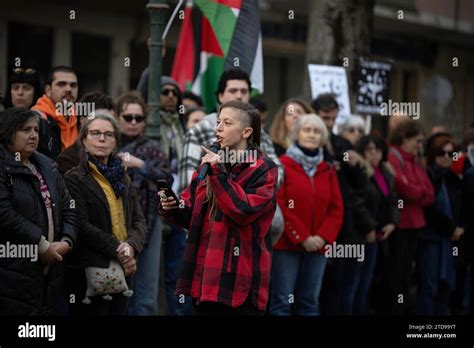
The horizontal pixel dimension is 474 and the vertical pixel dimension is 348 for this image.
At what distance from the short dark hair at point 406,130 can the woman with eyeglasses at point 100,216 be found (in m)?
4.24

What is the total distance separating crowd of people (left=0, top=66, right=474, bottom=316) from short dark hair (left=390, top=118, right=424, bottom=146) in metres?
0.01

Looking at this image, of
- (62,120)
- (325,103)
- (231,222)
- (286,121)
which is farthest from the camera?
(325,103)

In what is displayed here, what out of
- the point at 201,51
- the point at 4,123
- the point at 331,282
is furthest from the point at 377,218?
the point at 4,123

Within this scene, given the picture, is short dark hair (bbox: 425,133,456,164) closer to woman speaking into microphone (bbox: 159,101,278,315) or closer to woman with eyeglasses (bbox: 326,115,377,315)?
woman with eyeglasses (bbox: 326,115,377,315)

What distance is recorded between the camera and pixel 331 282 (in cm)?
1009

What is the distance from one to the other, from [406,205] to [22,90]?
4234 mm

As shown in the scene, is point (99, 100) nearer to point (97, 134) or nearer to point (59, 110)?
point (59, 110)

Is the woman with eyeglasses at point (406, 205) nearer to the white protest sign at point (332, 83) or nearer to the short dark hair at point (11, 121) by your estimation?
the white protest sign at point (332, 83)

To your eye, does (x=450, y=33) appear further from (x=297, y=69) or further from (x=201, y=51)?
(x=201, y=51)

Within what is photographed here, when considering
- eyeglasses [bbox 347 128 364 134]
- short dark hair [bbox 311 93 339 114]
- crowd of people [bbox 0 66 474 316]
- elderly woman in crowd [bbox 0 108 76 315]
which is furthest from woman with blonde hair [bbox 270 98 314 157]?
elderly woman in crowd [bbox 0 108 76 315]

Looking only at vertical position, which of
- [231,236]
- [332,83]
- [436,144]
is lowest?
[231,236]

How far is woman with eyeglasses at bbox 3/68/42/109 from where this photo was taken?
8.44 meters

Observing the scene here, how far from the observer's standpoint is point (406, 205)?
10969mm

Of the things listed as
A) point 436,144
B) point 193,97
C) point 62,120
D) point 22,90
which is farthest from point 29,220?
point 436,144
